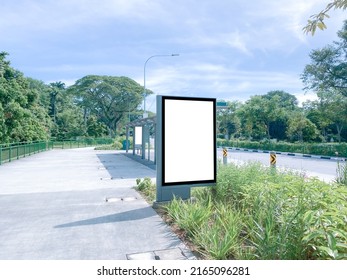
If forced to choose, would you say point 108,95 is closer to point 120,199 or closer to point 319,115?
point 319,115

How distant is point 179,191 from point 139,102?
2030 inches

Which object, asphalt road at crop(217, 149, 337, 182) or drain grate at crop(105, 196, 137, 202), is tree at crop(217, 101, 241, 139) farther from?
drain grate at crop(105, 196, 137, 202)

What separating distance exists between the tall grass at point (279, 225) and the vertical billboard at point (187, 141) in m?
1.02

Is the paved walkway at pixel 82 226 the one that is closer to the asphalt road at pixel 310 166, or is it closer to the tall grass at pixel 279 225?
the tall grass at pixel 279 225

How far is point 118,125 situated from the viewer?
218 ft

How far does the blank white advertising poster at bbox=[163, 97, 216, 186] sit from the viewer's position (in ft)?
22.6

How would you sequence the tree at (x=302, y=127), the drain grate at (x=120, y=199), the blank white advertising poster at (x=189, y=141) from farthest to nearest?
the tree at (x=302, y=127)
the drain grate at (x=120, y=199)
the blank white advertising poster at (x=189, y=141)

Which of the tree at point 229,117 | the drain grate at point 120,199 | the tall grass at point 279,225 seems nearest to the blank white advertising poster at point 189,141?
the tall grass at point 279,225

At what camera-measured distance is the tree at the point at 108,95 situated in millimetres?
53812

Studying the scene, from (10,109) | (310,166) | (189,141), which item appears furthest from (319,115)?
(10,109)

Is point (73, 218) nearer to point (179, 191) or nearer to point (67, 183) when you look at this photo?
point (179, 191)

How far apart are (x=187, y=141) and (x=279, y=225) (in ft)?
11.4

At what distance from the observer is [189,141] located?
7109mm

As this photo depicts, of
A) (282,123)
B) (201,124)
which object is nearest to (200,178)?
(201,124)
